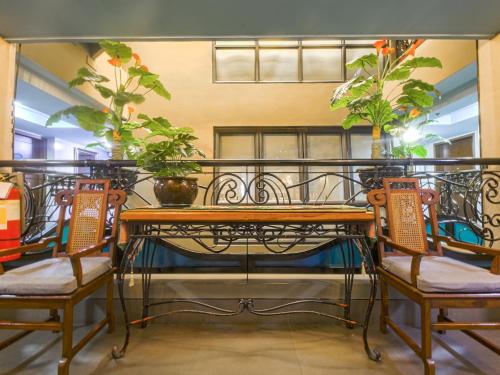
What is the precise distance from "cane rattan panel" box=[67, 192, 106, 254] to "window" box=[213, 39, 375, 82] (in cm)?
373

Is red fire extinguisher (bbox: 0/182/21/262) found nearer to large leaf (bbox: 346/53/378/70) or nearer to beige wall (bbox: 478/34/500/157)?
large leaf (bbox: 346/53/378/70)

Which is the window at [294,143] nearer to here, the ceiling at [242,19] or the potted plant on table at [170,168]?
the ceiling at [242,19]

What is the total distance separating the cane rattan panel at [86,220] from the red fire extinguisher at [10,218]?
46cm

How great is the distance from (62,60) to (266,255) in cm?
378

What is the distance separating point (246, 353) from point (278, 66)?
4640mm

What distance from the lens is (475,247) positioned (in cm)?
140

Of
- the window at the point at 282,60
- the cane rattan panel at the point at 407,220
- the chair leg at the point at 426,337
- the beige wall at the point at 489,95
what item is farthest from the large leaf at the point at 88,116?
the beige wall at the point at 489,95

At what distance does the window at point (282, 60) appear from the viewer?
4727 mm

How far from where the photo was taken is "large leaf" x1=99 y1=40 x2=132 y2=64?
2042 millimetres

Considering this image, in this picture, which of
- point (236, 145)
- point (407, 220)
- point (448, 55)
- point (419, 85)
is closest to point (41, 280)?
point (407, 220)

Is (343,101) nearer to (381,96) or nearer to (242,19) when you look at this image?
(381,96)

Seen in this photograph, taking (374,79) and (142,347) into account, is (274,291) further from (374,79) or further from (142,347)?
(374,79)

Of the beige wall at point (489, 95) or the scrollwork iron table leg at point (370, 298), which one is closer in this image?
the scrollwork iron table leg at point (370, 298)

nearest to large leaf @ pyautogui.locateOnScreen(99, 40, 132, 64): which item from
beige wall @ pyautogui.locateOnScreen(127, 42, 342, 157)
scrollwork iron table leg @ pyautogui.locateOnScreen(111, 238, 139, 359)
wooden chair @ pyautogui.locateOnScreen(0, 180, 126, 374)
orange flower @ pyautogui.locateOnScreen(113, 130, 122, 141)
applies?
orange flower @ pyautogui.locateOnScreen(113, 130, 122, 141)
